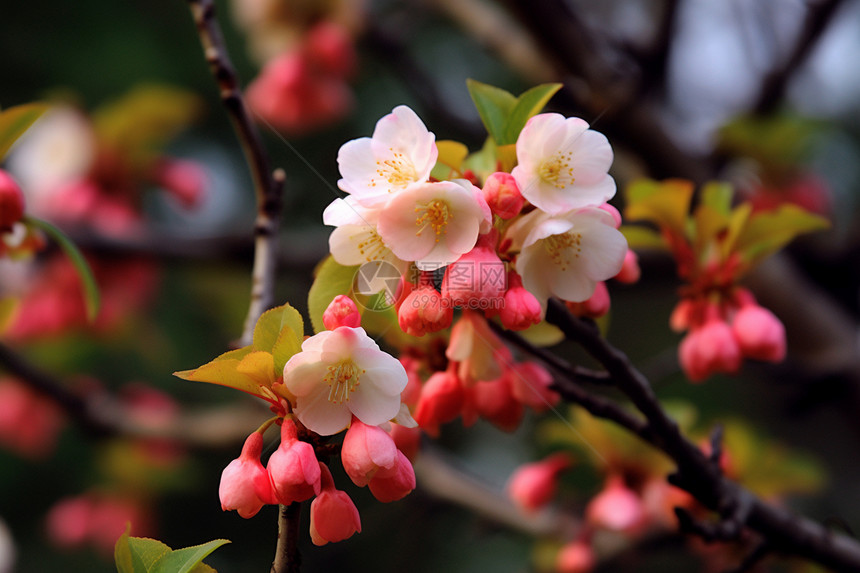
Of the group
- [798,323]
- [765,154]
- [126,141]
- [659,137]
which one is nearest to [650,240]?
[659,137]

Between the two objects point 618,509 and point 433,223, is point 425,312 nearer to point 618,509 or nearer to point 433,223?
point 433,223

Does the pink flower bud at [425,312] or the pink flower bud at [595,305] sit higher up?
the pink flower bud at [425,312]

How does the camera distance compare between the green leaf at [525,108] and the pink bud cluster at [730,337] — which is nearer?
the green leaf at [525,108]

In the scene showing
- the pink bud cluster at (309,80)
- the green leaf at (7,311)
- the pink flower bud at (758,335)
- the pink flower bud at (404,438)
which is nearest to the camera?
the pink flower bud at (404,438)

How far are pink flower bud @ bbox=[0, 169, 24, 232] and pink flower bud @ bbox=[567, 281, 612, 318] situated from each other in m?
0.65

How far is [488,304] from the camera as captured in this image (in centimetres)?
Answer: 58

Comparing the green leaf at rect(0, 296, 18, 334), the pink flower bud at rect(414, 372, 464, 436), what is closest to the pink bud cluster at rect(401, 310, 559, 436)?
the pink flower bud at rect(414, 372, 464, 436)

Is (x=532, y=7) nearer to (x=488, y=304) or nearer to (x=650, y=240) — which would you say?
(x=650, y=240)

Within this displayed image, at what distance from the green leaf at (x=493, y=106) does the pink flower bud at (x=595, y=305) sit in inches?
7.1

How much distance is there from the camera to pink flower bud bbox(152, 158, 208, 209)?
184cm

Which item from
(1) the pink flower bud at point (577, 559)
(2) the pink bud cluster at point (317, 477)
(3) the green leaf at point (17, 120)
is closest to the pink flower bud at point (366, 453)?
(2) the pink bud cluster at point (317, 477)

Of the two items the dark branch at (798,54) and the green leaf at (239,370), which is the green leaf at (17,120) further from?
the dark branch at (798,54)

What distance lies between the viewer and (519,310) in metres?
0.56

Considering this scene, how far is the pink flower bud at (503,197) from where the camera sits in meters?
0.57
